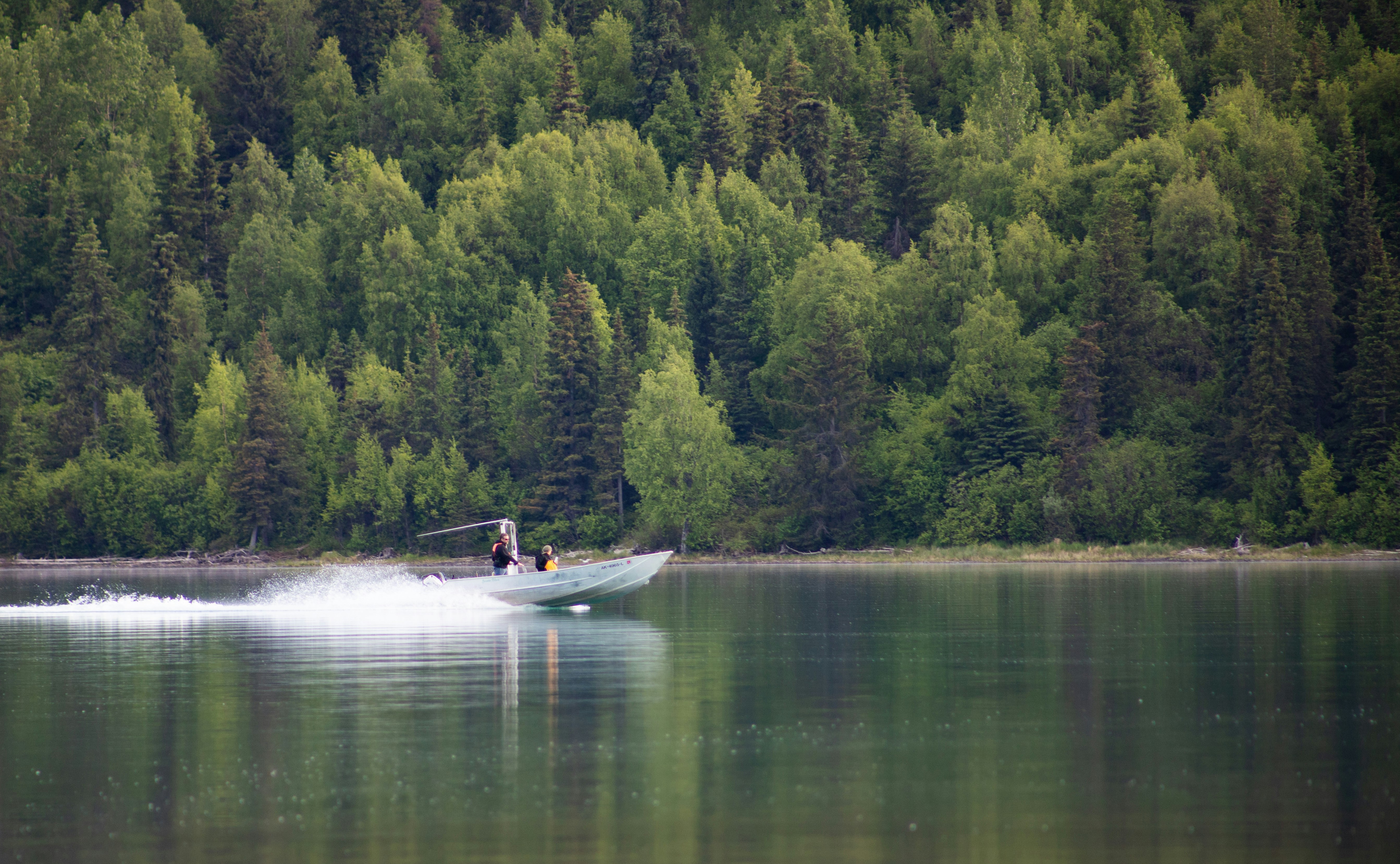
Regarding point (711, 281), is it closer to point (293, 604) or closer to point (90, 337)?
point (90, 337)

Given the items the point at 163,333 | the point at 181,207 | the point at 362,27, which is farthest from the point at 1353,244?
the point at 362,27

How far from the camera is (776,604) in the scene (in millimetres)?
51344

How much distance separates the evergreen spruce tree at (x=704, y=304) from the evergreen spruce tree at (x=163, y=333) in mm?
39061

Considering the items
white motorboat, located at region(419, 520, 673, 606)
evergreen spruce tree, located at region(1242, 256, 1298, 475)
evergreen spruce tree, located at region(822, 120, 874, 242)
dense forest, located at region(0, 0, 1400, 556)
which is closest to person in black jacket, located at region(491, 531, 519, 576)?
white motorboat, located at region(419, 520, 673, 606)

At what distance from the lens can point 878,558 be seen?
97375mm

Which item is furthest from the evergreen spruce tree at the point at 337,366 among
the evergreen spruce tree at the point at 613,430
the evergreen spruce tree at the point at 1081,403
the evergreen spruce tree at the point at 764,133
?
the evergreen spruce tree at the point at 1081,403

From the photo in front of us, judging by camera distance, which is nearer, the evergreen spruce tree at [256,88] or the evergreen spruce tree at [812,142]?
the evergreen spruce tree at [812,142]

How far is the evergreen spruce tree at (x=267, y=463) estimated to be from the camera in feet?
347

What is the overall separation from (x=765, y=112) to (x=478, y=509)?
4662cm

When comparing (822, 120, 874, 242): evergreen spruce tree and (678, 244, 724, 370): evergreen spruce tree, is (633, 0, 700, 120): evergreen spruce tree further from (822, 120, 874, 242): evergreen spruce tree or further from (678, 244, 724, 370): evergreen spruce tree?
(678, 244, 724, 370): evergreen spruce tree

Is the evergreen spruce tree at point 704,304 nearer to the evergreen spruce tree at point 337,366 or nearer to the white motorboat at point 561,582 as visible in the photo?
the evergreen spruce tree at point 337,366

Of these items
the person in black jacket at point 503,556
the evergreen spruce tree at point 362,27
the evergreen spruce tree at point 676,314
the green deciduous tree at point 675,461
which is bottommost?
the person in black jacket at point 503,556

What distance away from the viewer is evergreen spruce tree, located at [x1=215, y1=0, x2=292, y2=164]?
470ft

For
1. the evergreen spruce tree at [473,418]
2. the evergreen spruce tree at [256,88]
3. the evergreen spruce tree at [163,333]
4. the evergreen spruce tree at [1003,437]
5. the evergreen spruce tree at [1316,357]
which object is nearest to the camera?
the evergreen spruce tree at [1316,357]
